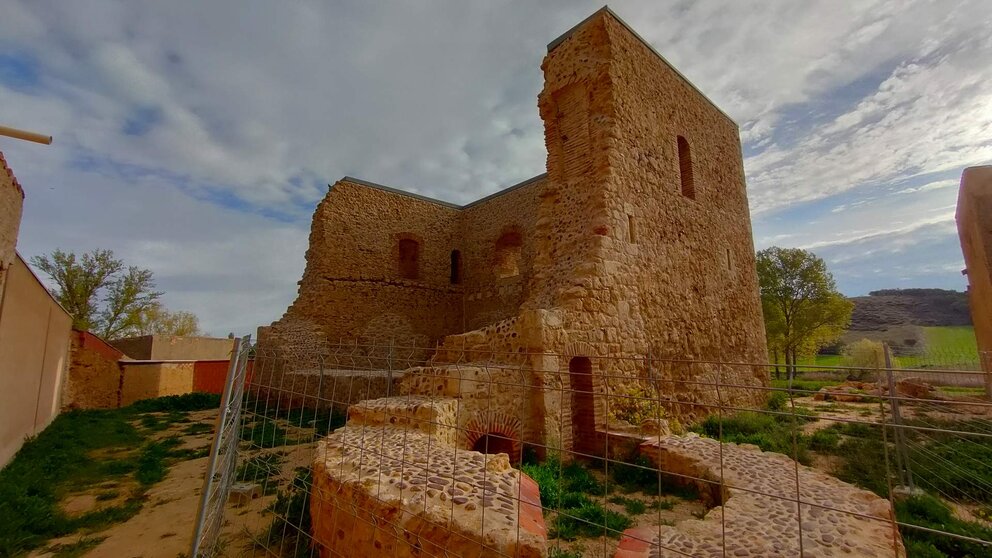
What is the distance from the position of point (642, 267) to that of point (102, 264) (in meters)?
27.3

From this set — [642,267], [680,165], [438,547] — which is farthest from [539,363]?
[680,165]

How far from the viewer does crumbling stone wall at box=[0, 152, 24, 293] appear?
6.05m

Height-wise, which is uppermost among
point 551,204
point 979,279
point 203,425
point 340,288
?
point 551,204

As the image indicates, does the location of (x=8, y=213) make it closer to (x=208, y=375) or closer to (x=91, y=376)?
(x=91, y=376)

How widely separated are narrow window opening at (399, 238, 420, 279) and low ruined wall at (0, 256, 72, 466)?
30.6ft

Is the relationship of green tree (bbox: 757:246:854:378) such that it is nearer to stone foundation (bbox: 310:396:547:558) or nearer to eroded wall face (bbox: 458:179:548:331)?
eroded wall face (bbox: 458:179:548:331)

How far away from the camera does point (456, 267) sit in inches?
685

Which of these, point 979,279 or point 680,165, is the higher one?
point 680,165

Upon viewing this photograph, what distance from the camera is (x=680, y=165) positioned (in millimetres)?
10750

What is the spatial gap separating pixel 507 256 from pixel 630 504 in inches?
463

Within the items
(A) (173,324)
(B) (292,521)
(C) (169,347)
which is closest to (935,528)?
(B) (292,521)

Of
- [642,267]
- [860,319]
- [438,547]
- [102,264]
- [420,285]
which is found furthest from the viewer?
[860,319]

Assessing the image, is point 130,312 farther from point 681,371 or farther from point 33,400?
point 681,371

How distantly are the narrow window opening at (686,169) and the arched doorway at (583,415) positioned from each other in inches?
223
